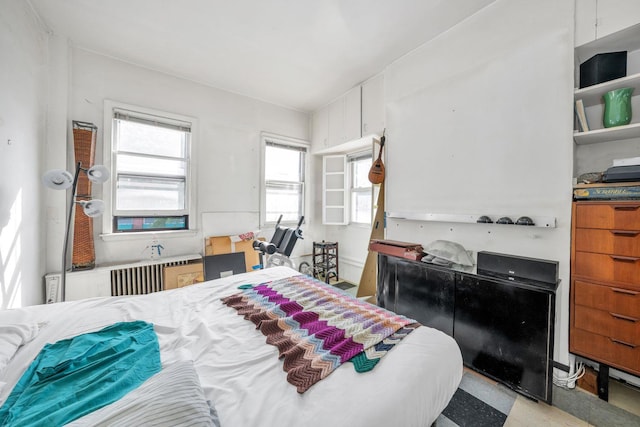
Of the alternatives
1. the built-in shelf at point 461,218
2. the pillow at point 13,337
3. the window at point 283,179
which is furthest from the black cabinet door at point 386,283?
the pillow at point 13,337

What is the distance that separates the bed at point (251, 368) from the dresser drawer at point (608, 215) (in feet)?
4.56

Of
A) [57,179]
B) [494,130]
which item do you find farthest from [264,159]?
[494,130]

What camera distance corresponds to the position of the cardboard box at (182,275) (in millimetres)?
3100

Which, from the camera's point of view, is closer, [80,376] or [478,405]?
[80,376]

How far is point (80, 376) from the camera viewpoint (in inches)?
36.8

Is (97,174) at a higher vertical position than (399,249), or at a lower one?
higher

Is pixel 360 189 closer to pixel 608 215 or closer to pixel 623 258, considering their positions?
pixel 608 215

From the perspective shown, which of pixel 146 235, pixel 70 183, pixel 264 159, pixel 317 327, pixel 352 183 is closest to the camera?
pixel 317 327

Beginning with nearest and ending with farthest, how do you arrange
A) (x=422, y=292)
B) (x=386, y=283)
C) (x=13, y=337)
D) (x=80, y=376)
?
(x=80, y=376), (x=13, y=337), (x=422, y=292), (x=386, y=283)

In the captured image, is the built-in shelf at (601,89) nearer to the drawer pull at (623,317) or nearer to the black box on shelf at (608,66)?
the black box on shelf at (608,66)

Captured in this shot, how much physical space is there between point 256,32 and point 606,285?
361 cm

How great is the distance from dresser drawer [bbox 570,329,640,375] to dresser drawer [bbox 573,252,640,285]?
400mm

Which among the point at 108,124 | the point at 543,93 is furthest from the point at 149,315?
the point at 543,93

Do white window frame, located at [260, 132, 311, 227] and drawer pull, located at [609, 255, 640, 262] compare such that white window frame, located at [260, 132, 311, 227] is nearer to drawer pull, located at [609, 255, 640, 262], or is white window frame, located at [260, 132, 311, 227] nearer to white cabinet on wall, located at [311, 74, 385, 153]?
white cabinet on wall, located at [311, 74, 385, 153]
